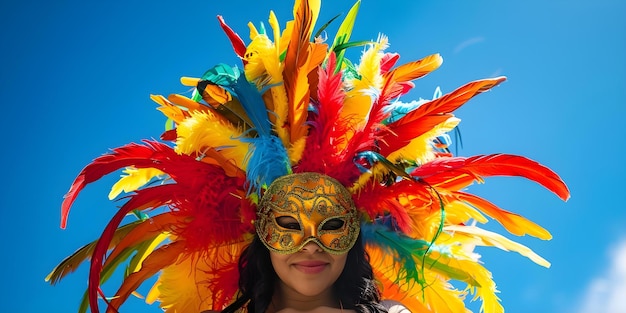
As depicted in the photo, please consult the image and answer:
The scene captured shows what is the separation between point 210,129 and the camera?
343 centimetres

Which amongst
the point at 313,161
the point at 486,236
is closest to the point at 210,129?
the point at 313,161

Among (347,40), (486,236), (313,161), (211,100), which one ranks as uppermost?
(347,40)

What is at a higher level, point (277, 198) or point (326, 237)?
point (277, 198)

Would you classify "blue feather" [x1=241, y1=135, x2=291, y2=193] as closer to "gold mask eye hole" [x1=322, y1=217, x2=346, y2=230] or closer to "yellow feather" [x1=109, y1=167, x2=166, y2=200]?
"gold mask eye hole" [x1=322, y1=217, x2=346, y2=230]

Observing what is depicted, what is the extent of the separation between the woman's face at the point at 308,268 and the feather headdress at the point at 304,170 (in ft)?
0.89

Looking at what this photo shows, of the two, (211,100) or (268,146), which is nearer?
(268,146)

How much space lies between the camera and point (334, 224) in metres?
3.34

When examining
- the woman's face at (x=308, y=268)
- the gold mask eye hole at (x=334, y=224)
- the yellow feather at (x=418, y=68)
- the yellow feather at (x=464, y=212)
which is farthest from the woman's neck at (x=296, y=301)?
the yellow feather at (x=418, y=68)

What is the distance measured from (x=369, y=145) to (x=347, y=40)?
0.76 meters

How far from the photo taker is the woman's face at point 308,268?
3.35 m

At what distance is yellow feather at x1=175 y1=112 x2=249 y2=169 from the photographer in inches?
134

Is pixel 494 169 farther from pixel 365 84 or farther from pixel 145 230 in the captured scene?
pixel 145 230

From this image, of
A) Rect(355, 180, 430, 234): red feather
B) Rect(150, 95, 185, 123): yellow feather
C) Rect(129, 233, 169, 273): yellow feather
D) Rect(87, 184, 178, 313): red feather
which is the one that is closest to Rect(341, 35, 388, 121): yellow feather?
Rect(355, 180, 430, 234): red feather

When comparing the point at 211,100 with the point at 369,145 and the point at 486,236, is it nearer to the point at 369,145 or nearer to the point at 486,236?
the point at 369,145
